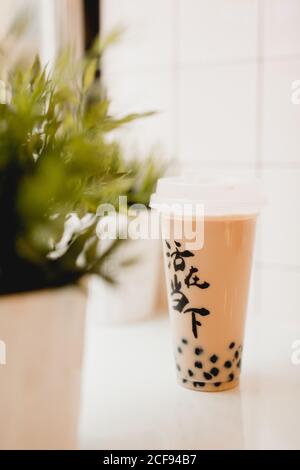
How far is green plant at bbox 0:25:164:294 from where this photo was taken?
16.4 inches

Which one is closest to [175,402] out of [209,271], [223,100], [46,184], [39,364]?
[209,271]

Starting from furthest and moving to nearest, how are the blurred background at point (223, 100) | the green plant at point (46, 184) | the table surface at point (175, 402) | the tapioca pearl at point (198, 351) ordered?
1. the blurred background at point (223, 100)
2. the tapioca pearl at point (198, 351)
3. the table surface at point (175, 402)
4. the green plant at point (46, 184)

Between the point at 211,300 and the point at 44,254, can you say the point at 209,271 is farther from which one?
the point at 44,254

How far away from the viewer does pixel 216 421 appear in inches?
25.5

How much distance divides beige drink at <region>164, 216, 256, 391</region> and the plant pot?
0.22 meters

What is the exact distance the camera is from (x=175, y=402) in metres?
0.70

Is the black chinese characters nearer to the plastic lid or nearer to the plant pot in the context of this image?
the plastic lid

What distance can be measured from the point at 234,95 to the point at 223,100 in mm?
22

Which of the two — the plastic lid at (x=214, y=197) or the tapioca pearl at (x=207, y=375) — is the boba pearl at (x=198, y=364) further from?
the plastic lid at (x=214, y=197)

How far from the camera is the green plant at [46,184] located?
417mm

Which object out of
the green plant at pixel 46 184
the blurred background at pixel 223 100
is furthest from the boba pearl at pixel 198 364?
the green plant at pixel 46 184

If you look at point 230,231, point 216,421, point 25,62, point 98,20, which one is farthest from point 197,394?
point 98,20

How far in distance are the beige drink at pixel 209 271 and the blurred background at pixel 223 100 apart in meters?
0.16
